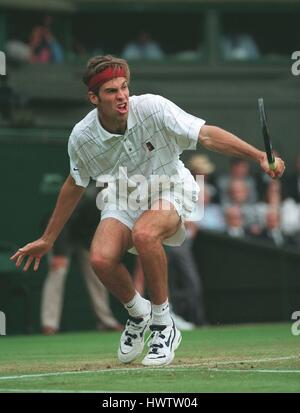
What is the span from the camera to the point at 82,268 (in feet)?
50.7

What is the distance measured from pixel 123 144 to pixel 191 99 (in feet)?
37.1

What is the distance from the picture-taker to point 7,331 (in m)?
15.0

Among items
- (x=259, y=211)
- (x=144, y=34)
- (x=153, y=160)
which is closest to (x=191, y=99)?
(x=144, y=34)

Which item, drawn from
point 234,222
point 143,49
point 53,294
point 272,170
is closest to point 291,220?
point 234,222

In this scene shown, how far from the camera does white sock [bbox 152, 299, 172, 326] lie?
885 cm

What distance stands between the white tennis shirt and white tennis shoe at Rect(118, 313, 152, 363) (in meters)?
1.06

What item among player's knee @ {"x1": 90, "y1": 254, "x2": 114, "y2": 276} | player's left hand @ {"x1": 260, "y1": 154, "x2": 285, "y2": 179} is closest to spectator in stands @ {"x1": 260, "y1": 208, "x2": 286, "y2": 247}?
player's knee @ {"x1": 90, "y1": 254, "x2": 114, "y2": 276}

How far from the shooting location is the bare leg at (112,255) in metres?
8.85

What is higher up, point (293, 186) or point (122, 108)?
point (122, 108)

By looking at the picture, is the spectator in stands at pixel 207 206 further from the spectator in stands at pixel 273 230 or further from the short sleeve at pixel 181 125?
the short sleeve at pixel 181 125

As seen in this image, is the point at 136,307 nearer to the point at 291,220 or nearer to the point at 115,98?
the point at 115,98

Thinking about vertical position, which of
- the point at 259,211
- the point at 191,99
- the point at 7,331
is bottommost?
the point at 7,331

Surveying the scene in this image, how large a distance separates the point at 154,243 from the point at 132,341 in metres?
0.87

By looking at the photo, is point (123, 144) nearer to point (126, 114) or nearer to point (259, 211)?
point (126, 114)
